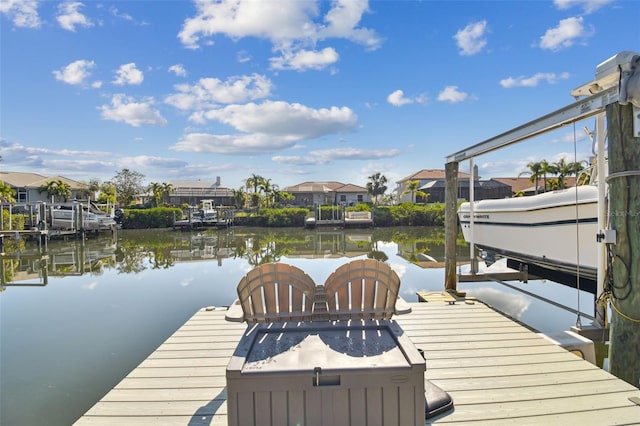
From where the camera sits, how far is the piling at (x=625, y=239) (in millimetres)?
2643

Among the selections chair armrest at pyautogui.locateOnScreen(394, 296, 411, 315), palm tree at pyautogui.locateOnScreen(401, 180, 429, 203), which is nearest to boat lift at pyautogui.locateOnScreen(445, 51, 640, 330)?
chair armrest at pyautogui.locateOnScreen(394, 296, 411, 315)

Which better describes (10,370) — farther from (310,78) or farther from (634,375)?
(310,78)

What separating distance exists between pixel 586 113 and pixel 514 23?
23.4 feet

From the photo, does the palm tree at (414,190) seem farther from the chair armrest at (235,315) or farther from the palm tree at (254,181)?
the chair armrest at (235,315)

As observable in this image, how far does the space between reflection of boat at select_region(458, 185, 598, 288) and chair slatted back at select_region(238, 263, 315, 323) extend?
9.77 ft

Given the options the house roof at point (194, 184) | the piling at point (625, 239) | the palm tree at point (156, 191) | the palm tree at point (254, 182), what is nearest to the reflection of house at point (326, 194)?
the palm tree at point (254, 182)

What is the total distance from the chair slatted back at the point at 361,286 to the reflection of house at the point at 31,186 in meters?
40.8

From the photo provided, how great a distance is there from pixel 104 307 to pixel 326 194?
129 feet

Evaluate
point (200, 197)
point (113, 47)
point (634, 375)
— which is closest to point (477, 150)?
point (634, 375)

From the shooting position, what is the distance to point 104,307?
6750mm

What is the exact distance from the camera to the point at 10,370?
4055 mm

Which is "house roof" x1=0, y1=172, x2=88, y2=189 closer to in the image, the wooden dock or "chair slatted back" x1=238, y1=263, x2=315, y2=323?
the wooden dock

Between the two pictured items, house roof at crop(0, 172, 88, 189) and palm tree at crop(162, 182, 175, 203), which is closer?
house roof at crop(0, 172, 88, 189)

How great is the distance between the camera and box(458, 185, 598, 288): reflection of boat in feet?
14.5
